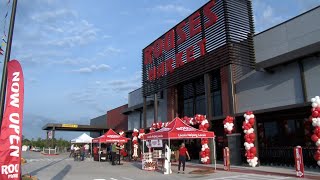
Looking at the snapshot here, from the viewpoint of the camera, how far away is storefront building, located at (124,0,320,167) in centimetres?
2083

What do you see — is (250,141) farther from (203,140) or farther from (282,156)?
(203,140)

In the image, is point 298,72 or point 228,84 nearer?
point 298,72

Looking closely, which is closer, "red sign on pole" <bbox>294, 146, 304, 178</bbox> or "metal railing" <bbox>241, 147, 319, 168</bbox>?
"red sign on pole" <bbox>294, 146, 304, 178</bbox>

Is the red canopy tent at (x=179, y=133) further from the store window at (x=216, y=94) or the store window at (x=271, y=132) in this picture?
the store window at (x=216, y=94)

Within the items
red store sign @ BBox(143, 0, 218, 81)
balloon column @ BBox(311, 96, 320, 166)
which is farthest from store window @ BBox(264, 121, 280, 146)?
red store sign @ BBox(143, 0, 218, 81)

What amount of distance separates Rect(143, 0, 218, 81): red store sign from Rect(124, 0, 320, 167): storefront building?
0.26 feet

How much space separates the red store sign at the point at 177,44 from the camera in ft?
88.0

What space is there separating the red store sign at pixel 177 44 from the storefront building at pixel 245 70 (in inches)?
3.1

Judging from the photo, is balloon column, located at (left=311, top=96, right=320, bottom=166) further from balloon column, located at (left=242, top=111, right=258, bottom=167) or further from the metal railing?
balloon column, located at (left=242, top=111, right=258, bottom=167)

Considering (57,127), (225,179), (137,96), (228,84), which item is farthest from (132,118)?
(225,179)

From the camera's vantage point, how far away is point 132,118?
4697 cm

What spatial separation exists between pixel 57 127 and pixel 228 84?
35.0 m

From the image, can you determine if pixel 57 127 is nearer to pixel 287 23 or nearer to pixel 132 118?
pixel 132 118

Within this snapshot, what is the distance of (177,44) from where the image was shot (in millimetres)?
30688
